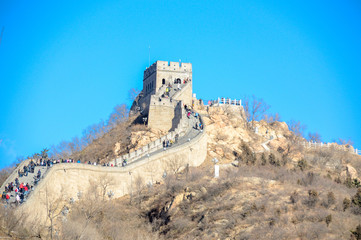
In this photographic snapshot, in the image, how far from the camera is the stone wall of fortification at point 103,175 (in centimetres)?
4534

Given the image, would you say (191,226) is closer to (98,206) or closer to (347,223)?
(98,206)

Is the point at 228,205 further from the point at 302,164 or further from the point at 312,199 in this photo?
the point at 302,164

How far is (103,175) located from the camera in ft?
170

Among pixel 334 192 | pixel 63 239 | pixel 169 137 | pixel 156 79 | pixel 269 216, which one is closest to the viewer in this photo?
pixel 63 239

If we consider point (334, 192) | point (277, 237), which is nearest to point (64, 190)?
point (277, 237)

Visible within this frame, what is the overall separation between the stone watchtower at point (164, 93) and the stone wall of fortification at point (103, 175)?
7.00 m

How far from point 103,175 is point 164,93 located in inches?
966

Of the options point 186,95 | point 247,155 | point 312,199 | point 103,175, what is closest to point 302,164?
point 247,155

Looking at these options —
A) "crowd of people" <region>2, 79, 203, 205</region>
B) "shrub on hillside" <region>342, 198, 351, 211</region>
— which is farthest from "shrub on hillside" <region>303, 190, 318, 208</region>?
"crowd of people" <region>2, 79, 203, 205</region>

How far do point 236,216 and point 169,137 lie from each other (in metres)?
18.2

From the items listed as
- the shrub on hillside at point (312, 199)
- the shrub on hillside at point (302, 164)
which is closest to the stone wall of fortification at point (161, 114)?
the shrub on hillside at point (302, 164)

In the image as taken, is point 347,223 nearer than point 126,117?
Yes

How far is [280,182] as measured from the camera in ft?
171

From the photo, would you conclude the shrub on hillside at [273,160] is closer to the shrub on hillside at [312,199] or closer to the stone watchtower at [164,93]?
the stone watchtower at [164,93]
